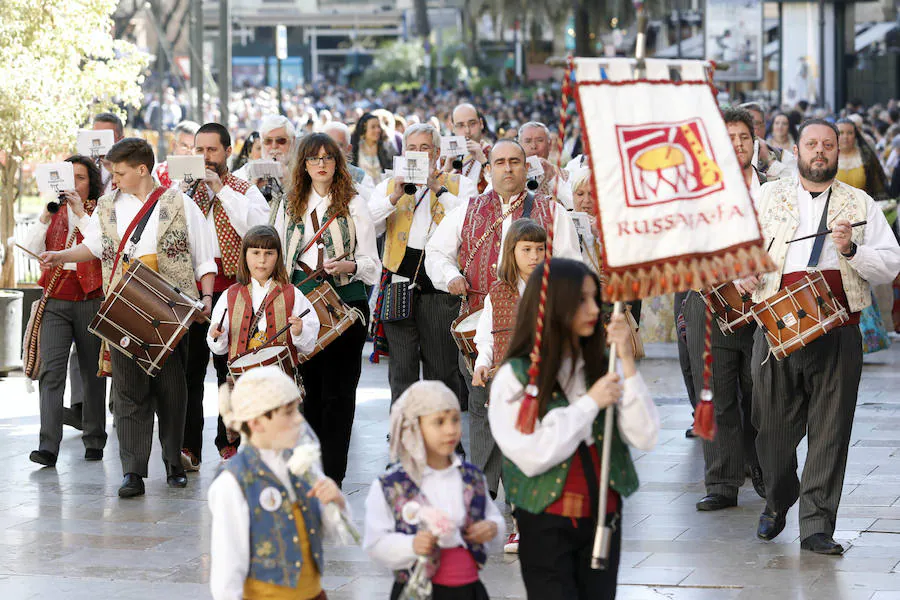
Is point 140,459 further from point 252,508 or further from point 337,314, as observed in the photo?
point 252,508

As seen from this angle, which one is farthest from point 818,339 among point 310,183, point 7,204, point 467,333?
point 7,204

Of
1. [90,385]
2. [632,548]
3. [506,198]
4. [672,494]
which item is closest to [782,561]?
[632,548]

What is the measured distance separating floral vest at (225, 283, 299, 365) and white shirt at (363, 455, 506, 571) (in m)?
3.17

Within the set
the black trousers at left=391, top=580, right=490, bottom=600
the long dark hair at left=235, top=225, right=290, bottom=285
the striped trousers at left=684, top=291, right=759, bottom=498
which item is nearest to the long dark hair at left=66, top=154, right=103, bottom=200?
the long dark hair at left=235, top=225, right=290, bottom=285

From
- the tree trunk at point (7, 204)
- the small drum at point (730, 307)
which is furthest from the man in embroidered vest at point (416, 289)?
the tree trunk at point (7, 204)

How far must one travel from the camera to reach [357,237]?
8586 millimetres

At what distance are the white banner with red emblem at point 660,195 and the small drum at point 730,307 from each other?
2665 millimetres

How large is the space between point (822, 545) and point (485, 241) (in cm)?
229

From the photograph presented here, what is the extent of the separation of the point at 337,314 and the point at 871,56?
32268mm

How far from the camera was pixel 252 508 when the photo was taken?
4.66 metres

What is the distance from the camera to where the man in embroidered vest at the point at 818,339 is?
718 cm

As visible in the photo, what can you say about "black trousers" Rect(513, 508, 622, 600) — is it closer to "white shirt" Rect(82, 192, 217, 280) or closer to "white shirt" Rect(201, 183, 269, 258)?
"white shirt" Rect(82, 192, 217, 280)

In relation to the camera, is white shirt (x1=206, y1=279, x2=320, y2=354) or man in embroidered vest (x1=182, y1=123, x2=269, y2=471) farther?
man in embroidered vest (x1=182, y1=123, x2=269, y2=471)

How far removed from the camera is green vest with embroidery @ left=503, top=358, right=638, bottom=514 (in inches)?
188
